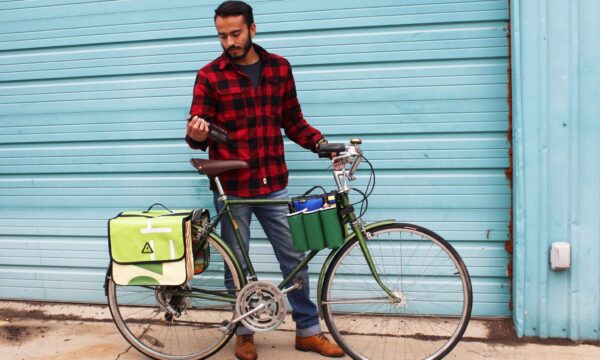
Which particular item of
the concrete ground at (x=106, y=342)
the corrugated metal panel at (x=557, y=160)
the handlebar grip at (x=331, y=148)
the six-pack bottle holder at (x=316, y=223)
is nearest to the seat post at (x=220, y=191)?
the six-pack bottle holder at (x=316, y=223)

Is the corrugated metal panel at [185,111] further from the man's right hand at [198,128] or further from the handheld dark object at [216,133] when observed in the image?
the man's right hand at [198,128]

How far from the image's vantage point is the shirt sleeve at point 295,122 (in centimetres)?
362

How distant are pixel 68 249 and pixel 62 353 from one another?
0.98m

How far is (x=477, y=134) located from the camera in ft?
12.7

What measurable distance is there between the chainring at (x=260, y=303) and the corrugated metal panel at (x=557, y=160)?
157cm

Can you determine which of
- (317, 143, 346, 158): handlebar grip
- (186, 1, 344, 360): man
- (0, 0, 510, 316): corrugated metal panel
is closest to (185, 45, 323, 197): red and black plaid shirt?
(186, 1, 344, 360): man

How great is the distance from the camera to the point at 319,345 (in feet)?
11.9

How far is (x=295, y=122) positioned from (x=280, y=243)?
784 millimetres

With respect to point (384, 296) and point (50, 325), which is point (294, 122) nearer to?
point (384, 296)

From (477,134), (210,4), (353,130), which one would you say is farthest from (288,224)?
(210,4)

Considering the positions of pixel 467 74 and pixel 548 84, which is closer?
pixel 548 84

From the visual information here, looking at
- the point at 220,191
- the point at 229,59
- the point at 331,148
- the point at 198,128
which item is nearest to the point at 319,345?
the point at 220,191

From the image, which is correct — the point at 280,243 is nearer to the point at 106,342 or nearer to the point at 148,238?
the point at 148,238

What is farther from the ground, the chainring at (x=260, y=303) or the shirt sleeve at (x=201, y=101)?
the shirt sleeve at (x=201, y=101)
